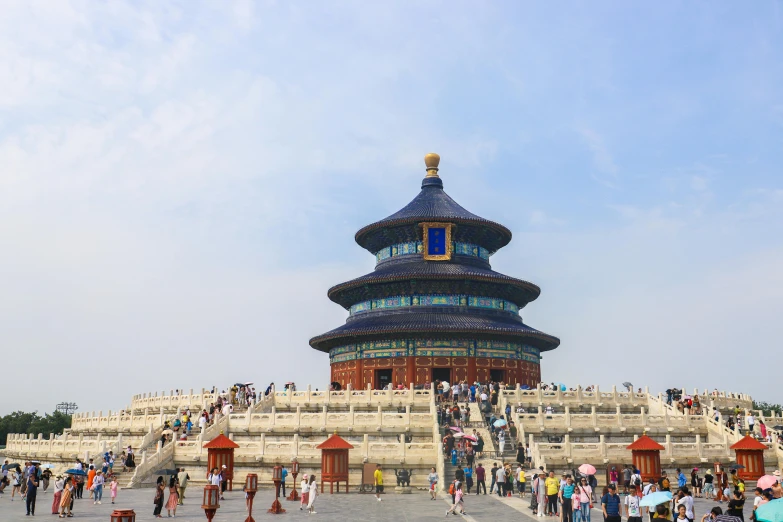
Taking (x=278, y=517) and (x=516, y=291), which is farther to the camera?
(x=516, y=291)

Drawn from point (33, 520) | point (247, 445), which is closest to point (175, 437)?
point (247, 445)

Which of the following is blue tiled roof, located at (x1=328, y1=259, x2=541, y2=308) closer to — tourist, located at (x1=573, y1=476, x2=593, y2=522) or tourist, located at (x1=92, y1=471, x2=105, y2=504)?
tourist, located at (x1=92, y1=471, x2=105, y2=504)

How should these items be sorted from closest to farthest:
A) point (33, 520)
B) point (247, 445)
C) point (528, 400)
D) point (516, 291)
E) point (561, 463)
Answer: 1. point (33, 520)
2. point (561, 463)
3. point (247, 445)
4. point (528, 400)
5. point (516, 291)

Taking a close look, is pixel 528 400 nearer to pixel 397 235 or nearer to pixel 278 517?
pixel 278 517

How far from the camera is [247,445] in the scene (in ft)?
108

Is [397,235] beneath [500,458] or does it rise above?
above

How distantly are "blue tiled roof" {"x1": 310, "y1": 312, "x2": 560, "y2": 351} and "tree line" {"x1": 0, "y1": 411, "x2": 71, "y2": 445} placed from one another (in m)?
43.0

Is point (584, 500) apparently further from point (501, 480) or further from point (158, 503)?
point (158, 503)

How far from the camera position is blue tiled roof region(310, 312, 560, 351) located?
171 feet

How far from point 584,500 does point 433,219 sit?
128 feet

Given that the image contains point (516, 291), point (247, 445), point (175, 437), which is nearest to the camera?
point (247, 445)

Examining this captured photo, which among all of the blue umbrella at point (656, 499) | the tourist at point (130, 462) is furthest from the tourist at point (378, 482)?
the blue umbrella at point (656, 499)

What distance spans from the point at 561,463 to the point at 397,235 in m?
32.1

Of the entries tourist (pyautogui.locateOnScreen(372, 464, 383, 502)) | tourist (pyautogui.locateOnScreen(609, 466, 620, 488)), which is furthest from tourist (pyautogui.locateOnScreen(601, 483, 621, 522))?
tourist (pyautogui.locateOnScreen(609, 466, 620, 488))
